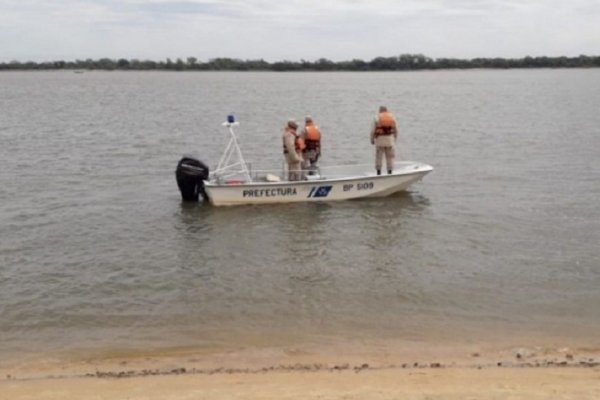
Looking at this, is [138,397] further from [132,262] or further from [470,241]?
[470,241]

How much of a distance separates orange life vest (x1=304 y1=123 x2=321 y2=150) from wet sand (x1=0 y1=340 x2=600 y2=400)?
Result: 364 inches

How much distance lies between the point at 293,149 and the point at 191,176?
241cm

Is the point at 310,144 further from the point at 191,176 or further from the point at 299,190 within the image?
the point at 191,176

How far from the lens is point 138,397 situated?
658cm

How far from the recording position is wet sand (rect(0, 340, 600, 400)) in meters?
6.53

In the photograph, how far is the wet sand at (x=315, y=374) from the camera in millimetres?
6531

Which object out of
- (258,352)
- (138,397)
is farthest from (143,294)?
(138,397)

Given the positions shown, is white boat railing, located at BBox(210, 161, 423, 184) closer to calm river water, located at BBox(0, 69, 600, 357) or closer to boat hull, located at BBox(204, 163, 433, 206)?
boat hull, located at BBox(204, 163, 433, 206)

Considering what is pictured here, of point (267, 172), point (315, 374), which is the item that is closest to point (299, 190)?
point (267, 172)

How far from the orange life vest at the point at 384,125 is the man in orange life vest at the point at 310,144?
1.40 m

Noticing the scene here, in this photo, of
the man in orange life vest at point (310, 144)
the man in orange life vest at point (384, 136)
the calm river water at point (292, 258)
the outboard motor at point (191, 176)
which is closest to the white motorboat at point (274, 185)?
the outboard motor at point (191, 176)

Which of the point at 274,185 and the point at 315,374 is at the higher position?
the point at 274,185

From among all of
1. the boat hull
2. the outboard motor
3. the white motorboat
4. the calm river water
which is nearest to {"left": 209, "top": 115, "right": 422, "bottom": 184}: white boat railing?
the white motorboat

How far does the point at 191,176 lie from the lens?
1681 centimetres
